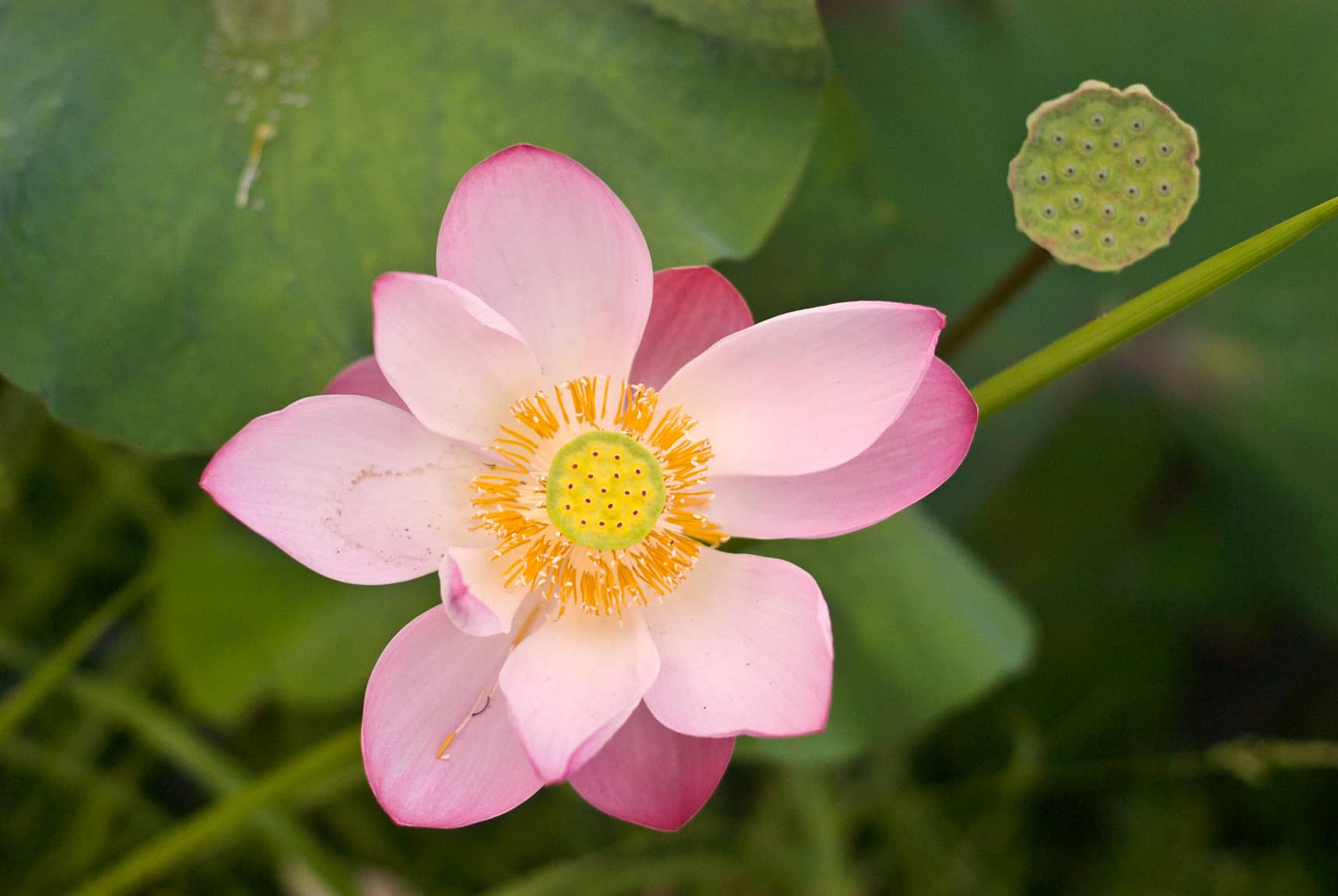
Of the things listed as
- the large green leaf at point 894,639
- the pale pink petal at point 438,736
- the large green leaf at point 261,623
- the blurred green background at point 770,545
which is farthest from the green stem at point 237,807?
the large green leaf at point 894,639

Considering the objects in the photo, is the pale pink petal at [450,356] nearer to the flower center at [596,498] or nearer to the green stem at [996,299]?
the flower center at [596,498]

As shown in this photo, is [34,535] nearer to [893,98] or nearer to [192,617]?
[192,617]

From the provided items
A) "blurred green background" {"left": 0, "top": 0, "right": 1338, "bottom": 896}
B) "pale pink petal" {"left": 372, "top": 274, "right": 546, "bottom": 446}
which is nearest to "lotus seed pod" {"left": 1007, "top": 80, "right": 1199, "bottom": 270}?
"blurred green background" {"left": 0, "top": 0, "right": 1338, "bottom": 896}

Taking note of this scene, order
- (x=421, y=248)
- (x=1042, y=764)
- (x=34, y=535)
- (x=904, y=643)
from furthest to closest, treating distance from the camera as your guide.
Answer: (x=1042, y=764) < (x=34, y=535) < (x=904, y=643) < (x=421, y=248)

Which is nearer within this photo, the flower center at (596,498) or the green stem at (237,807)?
the flower center at (596,498)

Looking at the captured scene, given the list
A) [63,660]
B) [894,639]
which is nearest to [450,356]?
[63,660]

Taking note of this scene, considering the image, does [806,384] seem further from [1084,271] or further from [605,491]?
[1084,271]

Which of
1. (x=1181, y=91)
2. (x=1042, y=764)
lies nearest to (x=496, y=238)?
(x=1181, y=91)
